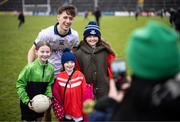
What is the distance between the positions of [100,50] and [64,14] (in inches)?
28.3

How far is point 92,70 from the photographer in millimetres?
5062

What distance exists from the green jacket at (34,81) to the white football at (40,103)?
0.09 meters

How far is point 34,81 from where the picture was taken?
190 inches

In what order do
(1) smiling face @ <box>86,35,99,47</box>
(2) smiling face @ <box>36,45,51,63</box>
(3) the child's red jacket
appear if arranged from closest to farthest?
(3) the child's red jacket < (2) smiling face @ <box>36,45,51,63</box> < (1) smiling face @ <box>86,35,99,47</box>

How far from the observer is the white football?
4.72 meters

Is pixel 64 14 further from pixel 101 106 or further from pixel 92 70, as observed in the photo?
pixel 101 106

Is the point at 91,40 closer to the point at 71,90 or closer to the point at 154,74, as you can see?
the point at 71,90

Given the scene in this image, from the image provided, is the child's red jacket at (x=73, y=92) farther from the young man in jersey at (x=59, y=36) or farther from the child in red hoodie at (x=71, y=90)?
the young man in jersey at (x=59, y=36)

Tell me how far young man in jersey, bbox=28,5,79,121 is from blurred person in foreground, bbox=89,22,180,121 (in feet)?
10.5

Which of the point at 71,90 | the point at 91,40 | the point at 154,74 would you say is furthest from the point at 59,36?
the point at 154,74

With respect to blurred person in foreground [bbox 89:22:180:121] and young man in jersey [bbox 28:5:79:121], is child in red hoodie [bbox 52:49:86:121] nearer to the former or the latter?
young man in jersey [bbox 28:5:79:121]

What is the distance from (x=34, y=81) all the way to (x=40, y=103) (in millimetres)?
306

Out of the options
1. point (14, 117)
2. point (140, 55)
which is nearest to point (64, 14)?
point (14, 117)

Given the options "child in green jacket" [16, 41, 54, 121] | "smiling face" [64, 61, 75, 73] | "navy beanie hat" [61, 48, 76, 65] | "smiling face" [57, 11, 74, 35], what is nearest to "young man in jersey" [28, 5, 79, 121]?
"smiling face" [57, 11, 74, 35]
